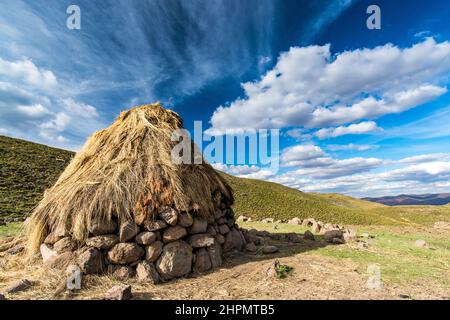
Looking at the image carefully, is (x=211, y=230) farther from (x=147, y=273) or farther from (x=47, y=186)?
(x=47, y=186)

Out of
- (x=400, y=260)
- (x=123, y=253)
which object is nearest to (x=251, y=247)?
(x=123, y=253)

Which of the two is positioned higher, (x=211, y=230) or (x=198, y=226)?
(x=198, y=226)

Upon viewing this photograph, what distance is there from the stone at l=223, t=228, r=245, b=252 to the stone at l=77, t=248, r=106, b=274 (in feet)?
12.1

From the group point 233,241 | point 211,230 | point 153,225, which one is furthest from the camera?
point 233,241

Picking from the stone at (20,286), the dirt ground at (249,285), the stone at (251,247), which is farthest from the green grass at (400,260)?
the stone at (20,286)

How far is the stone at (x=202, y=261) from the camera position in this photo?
23.0 ft

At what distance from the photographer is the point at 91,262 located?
5996 millimetres

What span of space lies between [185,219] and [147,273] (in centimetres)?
155

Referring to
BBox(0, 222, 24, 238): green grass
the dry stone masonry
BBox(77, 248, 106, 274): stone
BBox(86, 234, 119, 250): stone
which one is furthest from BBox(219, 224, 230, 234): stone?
BBox(0, 222, 24, 238): green grass

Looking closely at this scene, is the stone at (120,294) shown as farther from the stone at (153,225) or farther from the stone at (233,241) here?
the stone at (233,241)

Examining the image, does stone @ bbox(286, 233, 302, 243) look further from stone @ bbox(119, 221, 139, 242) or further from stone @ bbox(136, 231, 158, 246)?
stone @ bbox(119, 221, 139, 242)

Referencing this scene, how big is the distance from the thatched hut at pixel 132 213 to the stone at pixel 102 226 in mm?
21

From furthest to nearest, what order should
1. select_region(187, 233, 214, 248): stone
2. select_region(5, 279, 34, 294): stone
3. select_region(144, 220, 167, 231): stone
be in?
select_region(187, 233, 214, 248): stone → select_region(144, 220, 167, 231): stone → select_region(5, 279, 34, 294): stone

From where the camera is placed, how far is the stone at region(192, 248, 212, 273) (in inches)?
276
